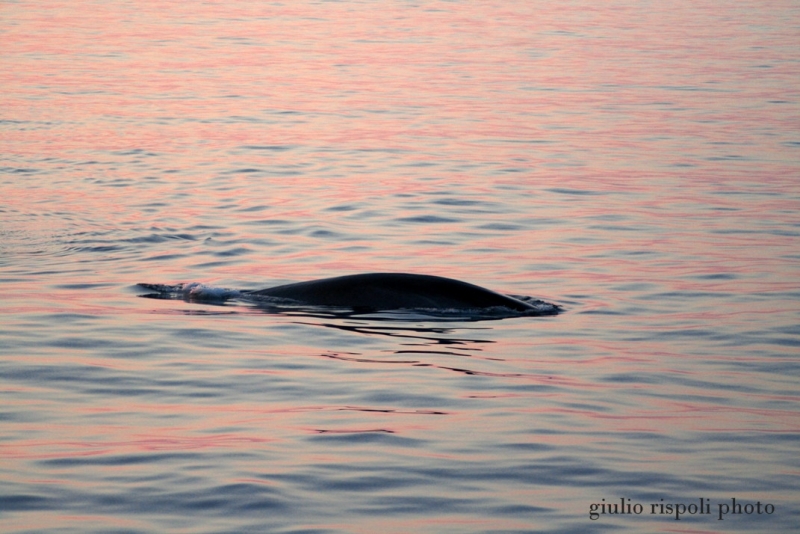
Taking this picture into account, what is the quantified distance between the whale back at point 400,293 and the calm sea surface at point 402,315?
232 millimetres

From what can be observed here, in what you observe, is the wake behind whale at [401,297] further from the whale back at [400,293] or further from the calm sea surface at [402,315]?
the calm sea surface at [402,315]

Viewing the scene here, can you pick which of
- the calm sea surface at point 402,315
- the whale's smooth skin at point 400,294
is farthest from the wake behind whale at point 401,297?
the calm sea surface at point 402,315

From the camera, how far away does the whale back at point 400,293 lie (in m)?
12.2

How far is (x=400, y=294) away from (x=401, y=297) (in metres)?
0.03

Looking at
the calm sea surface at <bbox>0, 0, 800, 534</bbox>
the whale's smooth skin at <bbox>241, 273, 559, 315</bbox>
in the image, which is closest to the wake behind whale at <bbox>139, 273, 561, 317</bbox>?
the whale's smooth skin at <bbox>241, 273, 559, 315</bbox>

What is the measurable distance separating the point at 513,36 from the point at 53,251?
29730 millimetres

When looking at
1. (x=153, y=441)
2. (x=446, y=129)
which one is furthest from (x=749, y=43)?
(x=153, y=441)

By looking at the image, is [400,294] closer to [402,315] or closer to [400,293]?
[400,293]

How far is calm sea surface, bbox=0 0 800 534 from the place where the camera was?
784 centimetres

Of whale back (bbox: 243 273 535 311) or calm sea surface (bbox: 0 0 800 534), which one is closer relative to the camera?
calm sea surface (bbox: 0 0 800 534)

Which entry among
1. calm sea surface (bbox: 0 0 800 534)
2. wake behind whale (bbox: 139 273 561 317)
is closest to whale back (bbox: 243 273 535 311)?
wake behind whale (bbox: 139 273 561 317)

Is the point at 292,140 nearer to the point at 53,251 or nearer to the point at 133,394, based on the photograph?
the point at 53,251

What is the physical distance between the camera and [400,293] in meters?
12.3

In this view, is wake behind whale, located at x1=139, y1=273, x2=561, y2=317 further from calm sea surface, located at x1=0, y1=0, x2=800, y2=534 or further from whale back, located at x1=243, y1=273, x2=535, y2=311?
calm sea surface, located at x1=0, y1=0, x2=800, y2=534
